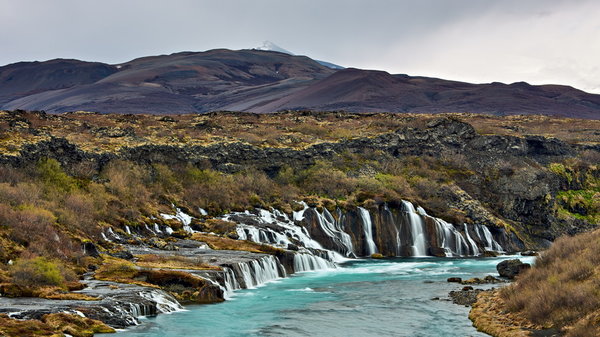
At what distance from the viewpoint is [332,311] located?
3378cm

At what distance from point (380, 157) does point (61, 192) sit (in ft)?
159

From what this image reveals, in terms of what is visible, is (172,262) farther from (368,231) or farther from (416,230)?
(416,230)

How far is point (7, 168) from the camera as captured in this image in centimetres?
4803

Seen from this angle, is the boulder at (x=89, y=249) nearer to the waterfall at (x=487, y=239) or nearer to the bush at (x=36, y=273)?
the bush at (x=36, y=273)

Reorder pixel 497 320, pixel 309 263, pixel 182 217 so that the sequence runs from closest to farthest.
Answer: pixel 497 320 → pixel 309 263 → pixel 182 217

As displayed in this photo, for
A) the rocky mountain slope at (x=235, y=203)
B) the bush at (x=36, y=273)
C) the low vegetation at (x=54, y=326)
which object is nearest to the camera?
the low vegetation at (x=54, y=326)

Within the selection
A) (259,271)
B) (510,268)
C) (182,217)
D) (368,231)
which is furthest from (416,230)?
(259,271)

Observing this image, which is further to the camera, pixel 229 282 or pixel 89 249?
pixel 89 249

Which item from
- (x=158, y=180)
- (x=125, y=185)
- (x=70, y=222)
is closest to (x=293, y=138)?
(x=158, y=180)

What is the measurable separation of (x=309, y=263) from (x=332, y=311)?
1765cm

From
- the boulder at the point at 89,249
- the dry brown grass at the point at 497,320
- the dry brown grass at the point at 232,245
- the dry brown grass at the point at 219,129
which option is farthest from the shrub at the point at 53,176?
the dry brown grass at the point at 497,320

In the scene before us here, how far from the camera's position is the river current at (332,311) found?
93.9ft

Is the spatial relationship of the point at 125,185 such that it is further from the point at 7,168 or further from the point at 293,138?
the point at 293,138

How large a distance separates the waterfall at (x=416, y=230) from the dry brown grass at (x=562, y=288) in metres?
28.8
